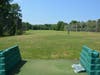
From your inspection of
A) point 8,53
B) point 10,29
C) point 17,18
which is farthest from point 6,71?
point 17,18

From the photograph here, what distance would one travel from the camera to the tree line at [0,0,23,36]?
65.1 m

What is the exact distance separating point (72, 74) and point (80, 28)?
70691 millimetres

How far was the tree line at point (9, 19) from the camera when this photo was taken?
6508 cm

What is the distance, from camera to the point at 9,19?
7144 cm

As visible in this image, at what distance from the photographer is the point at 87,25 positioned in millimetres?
78562

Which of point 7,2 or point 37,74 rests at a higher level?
point 7,2

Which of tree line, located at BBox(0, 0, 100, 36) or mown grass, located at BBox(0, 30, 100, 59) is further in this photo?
tree line, located at BBox(0, 0, 100, 36)

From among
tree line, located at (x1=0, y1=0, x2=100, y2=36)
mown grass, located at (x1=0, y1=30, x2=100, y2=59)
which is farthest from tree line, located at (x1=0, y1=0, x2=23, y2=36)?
mown grass, located at (x1=0, y1=30, x2=100, y2=59)

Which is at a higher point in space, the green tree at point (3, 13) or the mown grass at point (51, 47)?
the green tree at point (3, 13)

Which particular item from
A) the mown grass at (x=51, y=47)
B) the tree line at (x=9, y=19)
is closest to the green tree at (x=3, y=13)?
the tree line at (x=9, y=19)

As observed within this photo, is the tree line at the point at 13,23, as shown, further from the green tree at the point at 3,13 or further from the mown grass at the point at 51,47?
the mown grass at the point at 51,47

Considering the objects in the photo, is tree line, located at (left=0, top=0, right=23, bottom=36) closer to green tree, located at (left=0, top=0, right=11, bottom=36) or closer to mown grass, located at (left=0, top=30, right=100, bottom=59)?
green tree, located at (left=0, top=0, right=11, bottom=36)

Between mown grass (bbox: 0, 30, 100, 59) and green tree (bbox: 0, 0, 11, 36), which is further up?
green tree (bbox: 0, 0, 11, 36)

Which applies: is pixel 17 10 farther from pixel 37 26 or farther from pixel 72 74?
pixel 72 74
